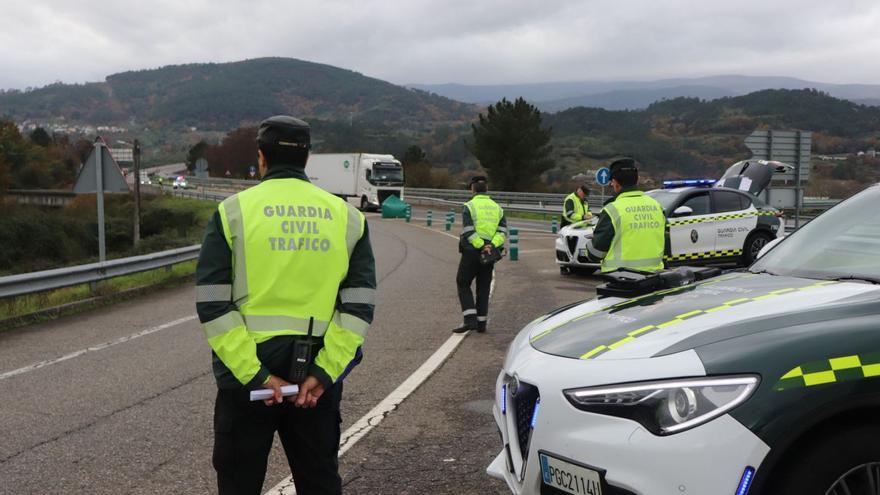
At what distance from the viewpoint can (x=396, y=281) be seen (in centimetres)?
1465

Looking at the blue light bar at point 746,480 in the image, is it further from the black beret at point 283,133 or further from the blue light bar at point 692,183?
the blue light bar at point 692,183

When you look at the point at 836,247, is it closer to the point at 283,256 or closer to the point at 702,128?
the point at 283,256

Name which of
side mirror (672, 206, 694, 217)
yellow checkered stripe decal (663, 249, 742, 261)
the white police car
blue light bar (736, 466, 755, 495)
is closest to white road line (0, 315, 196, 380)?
blue light bar (736, 466, 755, 495)

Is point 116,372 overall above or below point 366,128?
below

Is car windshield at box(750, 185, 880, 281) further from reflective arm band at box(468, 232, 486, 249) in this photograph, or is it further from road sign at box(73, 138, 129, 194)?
road sign at box(73, 138, 129, 194)

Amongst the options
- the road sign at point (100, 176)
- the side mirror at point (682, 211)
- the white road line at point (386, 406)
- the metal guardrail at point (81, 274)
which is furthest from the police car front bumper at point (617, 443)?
the road sign at point (100, 176)

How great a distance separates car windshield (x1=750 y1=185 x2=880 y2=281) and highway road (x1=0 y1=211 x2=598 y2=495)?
77.8 inches

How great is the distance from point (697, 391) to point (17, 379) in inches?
265

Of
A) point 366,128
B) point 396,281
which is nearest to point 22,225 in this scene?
point 396,281

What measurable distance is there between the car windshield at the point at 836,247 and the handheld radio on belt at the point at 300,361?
238cm

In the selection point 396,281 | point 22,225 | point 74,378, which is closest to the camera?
point 74,378

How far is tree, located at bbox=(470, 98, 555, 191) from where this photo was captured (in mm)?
66188

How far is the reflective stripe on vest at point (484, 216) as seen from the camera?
30.6 feet

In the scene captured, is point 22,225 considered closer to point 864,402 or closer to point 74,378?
point 74,378
